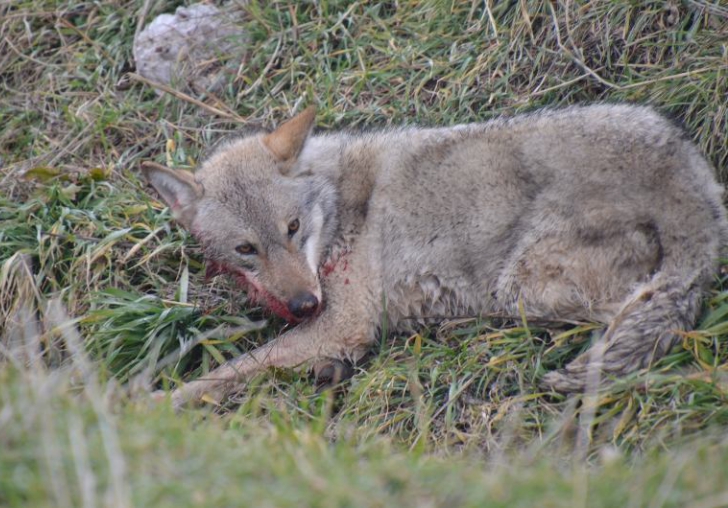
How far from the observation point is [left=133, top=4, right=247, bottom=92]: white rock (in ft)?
23.7

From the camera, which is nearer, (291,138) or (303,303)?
(303,303)

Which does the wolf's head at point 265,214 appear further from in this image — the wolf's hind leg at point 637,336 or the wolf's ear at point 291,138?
the wolf's hind leg at point 637,336

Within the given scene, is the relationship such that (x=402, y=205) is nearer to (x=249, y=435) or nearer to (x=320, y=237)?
(x=320, y=237)

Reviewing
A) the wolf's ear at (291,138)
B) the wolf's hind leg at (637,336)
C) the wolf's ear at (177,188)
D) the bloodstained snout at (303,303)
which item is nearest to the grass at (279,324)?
the wolf's hind leg at (637,336)

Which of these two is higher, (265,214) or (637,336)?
(265,214)

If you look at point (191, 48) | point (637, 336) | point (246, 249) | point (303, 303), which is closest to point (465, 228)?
point (303, 303)

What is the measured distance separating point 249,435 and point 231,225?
168 centimetres

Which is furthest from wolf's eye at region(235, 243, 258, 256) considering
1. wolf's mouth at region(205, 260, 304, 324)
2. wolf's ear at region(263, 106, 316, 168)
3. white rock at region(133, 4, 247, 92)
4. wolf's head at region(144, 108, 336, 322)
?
white rock at region(133, 4, 247, 92)

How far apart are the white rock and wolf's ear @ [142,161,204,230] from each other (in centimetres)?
198

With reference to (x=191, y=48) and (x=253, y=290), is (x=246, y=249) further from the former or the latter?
(x=191, y=48)

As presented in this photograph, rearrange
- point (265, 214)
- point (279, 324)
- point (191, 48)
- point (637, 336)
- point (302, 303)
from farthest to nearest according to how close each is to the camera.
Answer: point (191, 48), point (279, 324), point (265, 214), point (302, 303), point (637, 336)

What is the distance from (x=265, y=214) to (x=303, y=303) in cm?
59

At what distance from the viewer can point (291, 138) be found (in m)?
5.44

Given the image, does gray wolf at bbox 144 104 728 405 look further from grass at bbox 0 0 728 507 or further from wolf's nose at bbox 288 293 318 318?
grass at bbox 0 0 728 507
